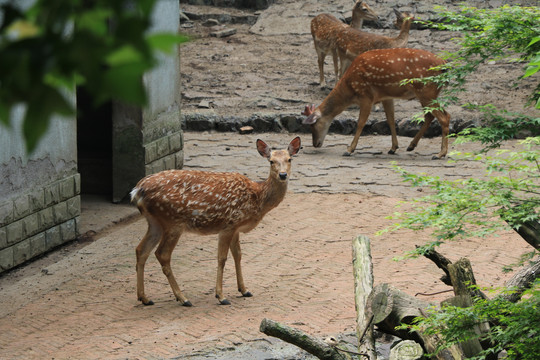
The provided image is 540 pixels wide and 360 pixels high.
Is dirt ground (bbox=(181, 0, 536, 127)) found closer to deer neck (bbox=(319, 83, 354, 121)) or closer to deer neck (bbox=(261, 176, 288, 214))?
deer neck (bbox=(319, 83, 354, 121))

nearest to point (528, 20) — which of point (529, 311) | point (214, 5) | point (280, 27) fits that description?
point (529, 311)

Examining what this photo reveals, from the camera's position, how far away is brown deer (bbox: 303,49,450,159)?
1274 cm

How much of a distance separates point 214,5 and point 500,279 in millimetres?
16511

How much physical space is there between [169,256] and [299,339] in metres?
2.12


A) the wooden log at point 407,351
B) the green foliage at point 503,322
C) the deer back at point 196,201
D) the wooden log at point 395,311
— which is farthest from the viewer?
the deer back at point 196,201

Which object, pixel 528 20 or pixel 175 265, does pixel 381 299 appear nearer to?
pixel 528 20

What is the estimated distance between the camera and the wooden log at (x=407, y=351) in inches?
226

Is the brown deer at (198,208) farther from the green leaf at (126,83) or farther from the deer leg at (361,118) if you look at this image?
the deer leg at (361,118)

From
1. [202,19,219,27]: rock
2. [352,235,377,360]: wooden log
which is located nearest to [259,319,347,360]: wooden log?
[352,235,377,360]: wooden log

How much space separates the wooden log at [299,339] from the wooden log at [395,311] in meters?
0.47

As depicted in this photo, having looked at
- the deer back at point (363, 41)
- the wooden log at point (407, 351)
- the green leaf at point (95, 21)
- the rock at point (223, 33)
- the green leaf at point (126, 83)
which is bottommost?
the wooden log at point (407, 351)

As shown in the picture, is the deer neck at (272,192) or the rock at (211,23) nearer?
the deer neck at (272,192)

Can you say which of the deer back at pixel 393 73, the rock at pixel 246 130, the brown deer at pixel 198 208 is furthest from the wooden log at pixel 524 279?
the rock at pixel 246 130

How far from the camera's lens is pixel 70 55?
1.63 metres
